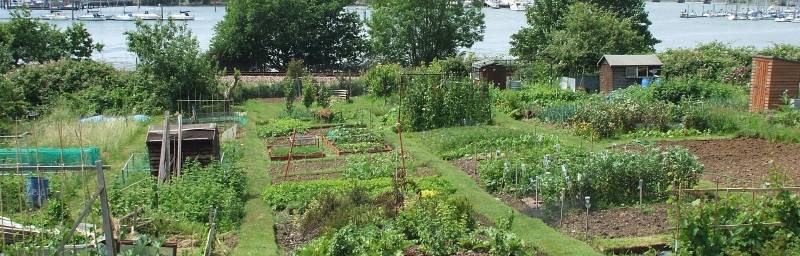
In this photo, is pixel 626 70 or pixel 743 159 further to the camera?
pixel 626 70

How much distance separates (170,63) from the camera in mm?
23547

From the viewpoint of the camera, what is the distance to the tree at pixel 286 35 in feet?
129

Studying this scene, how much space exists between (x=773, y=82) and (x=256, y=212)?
15561 millimetres

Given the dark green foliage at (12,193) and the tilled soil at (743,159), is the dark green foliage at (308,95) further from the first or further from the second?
the dark green foliage at (12,193)

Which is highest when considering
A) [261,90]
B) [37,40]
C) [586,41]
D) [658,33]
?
[658,33]

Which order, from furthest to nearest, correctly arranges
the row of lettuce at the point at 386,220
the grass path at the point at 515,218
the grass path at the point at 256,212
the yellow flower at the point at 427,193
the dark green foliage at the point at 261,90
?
the dark green foliage at the point at 261,90 → the yellow flower at the point at 427,193 → the grass path at the point at 256,212 → the grass path at the point at 515,218 → the row of lettuce at the point at 386,220

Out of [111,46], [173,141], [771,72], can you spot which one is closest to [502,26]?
[111,46]

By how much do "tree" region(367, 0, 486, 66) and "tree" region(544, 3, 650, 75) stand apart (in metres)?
9.42

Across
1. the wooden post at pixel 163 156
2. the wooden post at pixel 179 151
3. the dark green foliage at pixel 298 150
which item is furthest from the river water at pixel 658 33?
the wooden post at pixel 163 156

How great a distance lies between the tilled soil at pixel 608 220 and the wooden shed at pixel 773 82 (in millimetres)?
11324

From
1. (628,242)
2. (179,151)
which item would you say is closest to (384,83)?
(179,151)

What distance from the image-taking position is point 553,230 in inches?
437

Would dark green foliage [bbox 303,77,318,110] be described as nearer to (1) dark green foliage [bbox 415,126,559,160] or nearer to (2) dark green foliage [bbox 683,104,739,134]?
(1) dark green foliage [bbox 415,126,559,160]

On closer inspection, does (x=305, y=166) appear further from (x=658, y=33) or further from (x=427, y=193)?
(x=658, y=33)
